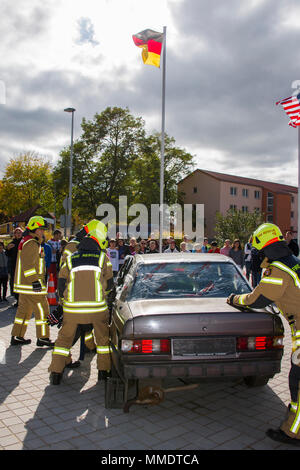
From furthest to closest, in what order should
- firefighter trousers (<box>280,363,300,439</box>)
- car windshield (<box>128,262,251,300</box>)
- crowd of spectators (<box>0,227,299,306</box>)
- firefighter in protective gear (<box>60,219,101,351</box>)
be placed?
crowd of spectators (<box>0,227,299,306</box>)
firefighter in protective gear (<box>60,219,101,351</box>)
car windshield (<box>128,262,251,300</box>)
firefighter trousers (<box>280,363,300,439</box>)

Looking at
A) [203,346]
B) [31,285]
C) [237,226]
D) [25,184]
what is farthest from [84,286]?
[25,184]

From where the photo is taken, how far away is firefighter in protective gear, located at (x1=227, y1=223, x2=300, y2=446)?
3536 millimetres

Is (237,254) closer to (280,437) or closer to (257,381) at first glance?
(257,381)

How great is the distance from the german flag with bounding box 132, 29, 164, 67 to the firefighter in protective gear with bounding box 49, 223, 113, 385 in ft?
39.5

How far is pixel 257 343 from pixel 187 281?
3.95ft

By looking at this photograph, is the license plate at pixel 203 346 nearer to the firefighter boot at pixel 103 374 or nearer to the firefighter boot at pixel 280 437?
the firefighter boot at pixel 280 437

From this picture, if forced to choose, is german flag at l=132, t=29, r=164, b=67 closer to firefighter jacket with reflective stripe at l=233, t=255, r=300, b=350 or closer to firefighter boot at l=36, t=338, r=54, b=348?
firefighter boot at l=36, t=338, r=54, b=348

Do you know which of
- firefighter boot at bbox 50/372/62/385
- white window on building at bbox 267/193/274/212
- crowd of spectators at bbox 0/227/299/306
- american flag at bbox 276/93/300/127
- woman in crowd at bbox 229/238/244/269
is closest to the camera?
firefighter boot at bbox 50/372/62/385

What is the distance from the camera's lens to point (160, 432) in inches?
148

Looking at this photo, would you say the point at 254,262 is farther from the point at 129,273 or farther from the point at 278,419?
the point at 278,419

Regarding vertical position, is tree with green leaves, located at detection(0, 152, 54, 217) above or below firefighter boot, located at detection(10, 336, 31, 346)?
above

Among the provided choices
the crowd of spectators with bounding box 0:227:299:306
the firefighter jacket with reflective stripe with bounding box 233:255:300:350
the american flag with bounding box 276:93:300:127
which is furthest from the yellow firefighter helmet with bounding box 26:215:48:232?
the american flag with bounding box 276:93:300:127

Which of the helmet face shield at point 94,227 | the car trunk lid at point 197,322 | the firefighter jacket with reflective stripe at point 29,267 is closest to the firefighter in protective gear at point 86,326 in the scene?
the helmet face shield at point 94,227

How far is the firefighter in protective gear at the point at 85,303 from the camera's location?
485 centimetres
